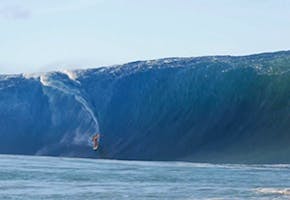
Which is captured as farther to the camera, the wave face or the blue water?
the wave face

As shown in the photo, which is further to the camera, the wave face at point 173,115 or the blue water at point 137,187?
the wave face at point 173,115

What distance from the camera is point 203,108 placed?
584 ft

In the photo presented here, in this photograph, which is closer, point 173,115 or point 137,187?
point 137,187

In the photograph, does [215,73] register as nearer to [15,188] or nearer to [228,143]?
[228,143]

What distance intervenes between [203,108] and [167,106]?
9.61 meters

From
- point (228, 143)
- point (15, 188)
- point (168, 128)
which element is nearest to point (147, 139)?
point (168, 128)

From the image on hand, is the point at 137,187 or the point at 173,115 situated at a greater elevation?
the point at 137,187

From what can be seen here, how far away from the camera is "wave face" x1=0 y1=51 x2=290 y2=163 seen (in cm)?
16325

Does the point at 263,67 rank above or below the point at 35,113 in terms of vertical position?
above

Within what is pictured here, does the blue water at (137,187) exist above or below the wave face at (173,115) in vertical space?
above

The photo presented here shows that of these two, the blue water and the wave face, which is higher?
the blue water

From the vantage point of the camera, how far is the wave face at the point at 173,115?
163 m

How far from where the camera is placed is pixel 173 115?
18075cm

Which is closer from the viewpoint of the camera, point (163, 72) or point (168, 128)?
point (168, 128)
